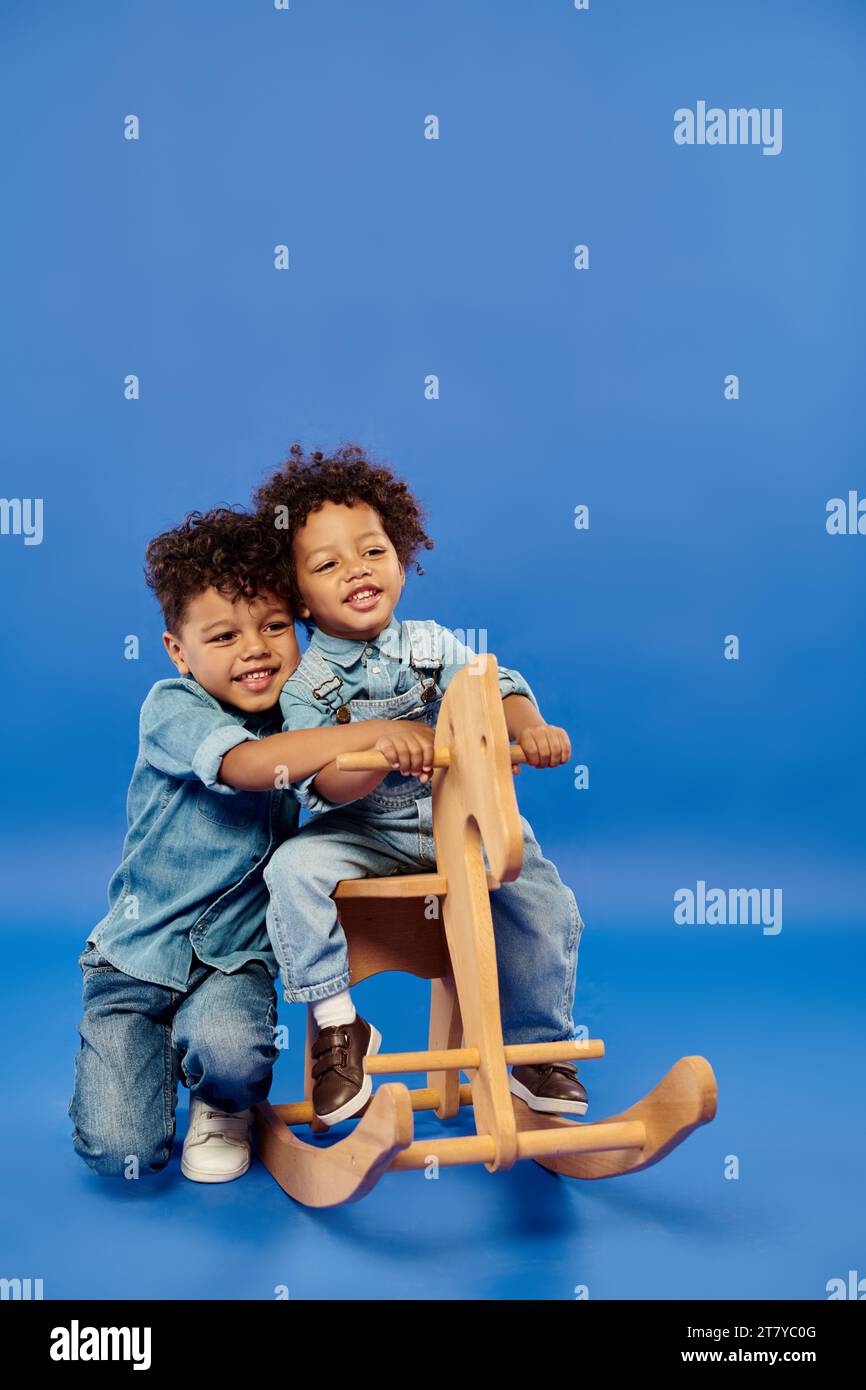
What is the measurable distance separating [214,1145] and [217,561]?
Result: 859mm

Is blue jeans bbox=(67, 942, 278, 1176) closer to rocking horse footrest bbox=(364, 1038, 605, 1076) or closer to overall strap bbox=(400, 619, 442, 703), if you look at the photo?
rocking horse footrest bbox=(364, 1038, 605, 1076)

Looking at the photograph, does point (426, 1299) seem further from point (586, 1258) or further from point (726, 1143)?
point (726, 1143)

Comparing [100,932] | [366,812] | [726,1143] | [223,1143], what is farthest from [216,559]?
[726,1143]

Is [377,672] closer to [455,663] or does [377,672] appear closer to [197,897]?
[455,663]

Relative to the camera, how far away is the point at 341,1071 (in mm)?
2168

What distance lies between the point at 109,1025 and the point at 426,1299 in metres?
0.70

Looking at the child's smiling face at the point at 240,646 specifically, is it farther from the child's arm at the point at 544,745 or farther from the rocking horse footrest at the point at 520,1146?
the rocking horse footrest at the point at 520,1146

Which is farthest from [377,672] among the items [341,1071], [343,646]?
[341,1071]

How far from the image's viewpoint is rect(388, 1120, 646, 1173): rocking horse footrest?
6.06 ft

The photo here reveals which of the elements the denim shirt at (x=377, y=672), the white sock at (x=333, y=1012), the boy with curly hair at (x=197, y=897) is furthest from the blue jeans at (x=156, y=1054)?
the denim shirt at (x=377, y=672)

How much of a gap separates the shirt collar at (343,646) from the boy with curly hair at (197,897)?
0.04 metres

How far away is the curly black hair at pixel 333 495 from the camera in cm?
240

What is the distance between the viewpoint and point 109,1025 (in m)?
2.32

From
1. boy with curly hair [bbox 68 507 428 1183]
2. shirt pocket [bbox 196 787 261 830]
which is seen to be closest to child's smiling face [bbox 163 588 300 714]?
boy with curly hair [bbox 68 507 428 1183]
